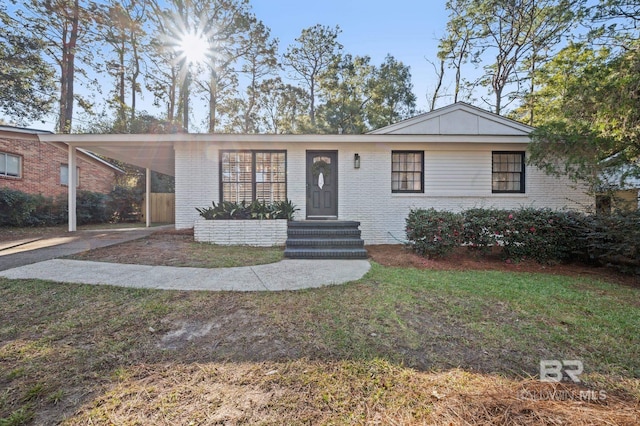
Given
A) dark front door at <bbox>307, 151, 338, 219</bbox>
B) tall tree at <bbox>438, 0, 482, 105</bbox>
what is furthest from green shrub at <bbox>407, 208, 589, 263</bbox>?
tall tree at <bbox>438, 0, 482, 105</bbox>

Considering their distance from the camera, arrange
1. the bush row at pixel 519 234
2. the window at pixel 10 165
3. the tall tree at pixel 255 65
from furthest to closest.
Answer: the tall tree at pixel 255 65 → the window at pixel 10 165 → the bush row at pixel 519 234

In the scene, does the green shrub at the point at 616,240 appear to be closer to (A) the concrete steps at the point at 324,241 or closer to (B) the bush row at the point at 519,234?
(B) the bush row at the point at 519,234

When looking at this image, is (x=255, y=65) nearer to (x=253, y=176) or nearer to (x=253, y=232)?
(x=253, y=176)

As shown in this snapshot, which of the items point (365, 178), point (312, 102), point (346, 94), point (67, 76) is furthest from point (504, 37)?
point (67, 76)

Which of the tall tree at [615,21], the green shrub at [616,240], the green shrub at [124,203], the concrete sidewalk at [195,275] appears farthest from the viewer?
the green shrub at [124,203]

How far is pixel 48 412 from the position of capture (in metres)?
1.49

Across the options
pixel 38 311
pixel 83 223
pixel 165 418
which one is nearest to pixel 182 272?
pixel 38 311

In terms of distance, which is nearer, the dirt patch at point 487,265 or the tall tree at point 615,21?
the dirt patch at point 487,265

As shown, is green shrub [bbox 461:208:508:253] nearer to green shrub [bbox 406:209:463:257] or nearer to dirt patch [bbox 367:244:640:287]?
green shrub [bbox 406:209:463:257]

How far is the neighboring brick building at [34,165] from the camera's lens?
35.7 ft

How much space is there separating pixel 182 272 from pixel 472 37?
69.1ft

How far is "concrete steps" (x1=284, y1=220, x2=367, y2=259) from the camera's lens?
5.76m

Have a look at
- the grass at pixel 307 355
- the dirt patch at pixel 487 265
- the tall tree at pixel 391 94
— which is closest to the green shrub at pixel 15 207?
the grass at pixel 307 355

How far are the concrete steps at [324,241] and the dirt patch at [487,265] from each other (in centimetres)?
53
